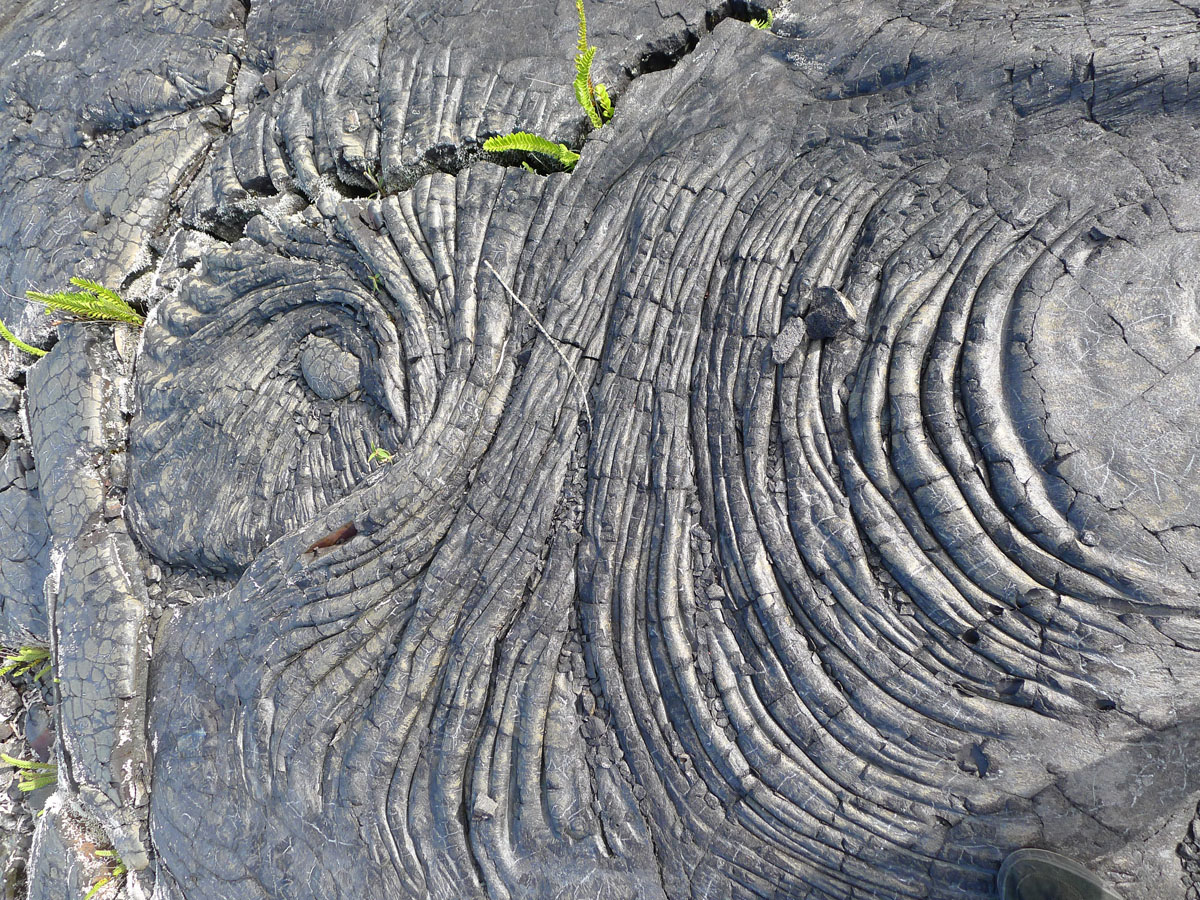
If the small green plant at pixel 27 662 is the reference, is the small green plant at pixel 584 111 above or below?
above

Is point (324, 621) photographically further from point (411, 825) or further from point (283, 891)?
point (283, 891)

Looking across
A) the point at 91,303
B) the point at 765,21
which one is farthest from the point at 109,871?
the point at 765,21

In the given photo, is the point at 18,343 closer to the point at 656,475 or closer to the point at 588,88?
the point at 588,88

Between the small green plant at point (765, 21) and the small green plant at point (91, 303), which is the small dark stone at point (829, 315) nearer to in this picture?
the small green plant at point (765, 21)

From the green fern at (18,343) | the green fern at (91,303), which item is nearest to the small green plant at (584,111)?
the green fern at (91,303)

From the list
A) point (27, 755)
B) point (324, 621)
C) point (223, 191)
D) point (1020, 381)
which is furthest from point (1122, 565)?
point (27, 755)

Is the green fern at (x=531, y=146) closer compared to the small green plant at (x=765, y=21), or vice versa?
the green fern at (x=531, y=146)
